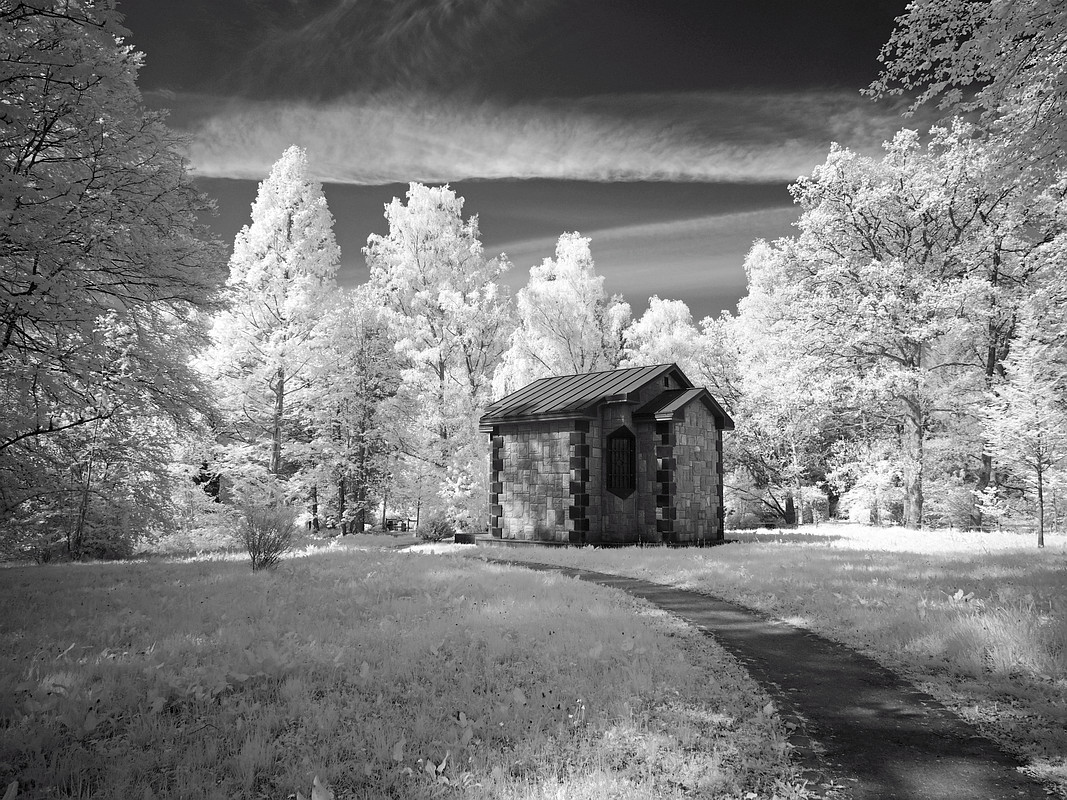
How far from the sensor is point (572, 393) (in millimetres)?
20953

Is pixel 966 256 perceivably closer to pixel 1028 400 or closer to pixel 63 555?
pixel 1028 400

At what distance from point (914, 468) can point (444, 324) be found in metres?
18.5

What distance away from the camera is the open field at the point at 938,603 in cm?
558

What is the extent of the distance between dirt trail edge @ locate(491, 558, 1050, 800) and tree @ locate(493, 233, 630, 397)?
2039 centimetres

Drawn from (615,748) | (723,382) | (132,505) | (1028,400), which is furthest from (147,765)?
(723,382)

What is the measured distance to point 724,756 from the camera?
4453 millimetres

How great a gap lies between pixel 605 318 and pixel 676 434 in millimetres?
12758

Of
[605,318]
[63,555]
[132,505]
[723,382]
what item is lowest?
[63,555]

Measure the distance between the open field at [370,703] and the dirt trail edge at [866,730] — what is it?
298 mm

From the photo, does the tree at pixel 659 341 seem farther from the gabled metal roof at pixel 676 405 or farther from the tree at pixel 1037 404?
the tree at pixel 1037 404

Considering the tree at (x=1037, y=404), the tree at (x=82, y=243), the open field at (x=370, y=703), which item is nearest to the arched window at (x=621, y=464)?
the tree at (x=1037, y=404)

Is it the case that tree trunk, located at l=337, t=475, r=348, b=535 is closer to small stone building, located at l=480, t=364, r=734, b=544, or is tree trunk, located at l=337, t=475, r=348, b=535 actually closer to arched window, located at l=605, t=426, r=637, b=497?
small stone building, located at l=480, t=364, r=734, b=544

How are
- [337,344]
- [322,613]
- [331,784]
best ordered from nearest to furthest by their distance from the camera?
[331,784]
[322,613]
[337,344]

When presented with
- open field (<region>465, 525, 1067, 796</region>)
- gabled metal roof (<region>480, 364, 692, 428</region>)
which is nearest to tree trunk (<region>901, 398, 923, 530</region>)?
open field (<region>465, 525, 1067, 796</region>)
